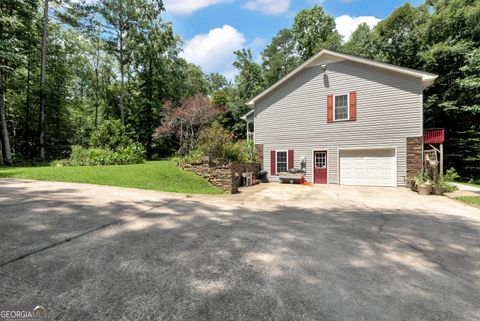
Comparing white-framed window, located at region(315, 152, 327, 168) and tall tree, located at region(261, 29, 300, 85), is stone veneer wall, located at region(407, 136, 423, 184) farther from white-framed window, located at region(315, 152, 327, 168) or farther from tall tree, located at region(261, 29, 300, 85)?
tall tree, located at region(261, 29, 300, 85)

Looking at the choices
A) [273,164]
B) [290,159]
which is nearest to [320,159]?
[290,159]

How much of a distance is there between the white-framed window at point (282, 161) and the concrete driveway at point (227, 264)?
28.4ft

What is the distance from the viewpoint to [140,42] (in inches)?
931

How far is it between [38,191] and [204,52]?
74.8 feet

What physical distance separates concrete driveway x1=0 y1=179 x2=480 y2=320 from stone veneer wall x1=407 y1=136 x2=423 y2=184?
267 inches

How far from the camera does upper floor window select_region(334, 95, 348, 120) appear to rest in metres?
12.5

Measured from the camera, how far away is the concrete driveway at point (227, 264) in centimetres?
200

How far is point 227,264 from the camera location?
2793 mm

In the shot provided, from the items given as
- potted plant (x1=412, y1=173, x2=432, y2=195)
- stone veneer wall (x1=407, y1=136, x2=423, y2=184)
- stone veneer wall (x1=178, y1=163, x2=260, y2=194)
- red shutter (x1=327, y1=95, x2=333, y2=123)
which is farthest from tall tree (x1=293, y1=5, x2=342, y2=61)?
stone veneer wall (x1=178, y1=163, x2=260, y2=194)

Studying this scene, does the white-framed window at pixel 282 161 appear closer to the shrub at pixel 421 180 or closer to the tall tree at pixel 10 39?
the shrub at pixel 421 180

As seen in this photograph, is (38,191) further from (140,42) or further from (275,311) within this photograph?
(140,42)

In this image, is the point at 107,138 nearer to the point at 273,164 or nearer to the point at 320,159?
the point at 273,164

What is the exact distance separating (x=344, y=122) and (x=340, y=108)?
0.86m


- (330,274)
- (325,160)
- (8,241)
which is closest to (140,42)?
(325,160)
